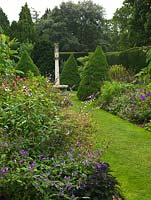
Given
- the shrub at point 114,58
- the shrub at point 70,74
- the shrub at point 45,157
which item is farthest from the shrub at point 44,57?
the shrub at point 45,157

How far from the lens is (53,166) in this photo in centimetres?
328

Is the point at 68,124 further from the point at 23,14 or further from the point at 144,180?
the point at 23,14

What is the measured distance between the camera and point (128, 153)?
6.17 metres

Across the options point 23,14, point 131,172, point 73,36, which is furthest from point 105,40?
point 131,172

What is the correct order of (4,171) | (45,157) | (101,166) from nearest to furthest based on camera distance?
(4,171)
(45,157)
(101,166)

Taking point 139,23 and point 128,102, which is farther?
point 139,23

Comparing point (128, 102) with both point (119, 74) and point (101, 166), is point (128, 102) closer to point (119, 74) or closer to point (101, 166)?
point (101, 166)

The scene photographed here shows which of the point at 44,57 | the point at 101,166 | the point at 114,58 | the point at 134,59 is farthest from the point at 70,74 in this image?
the point at 101,166

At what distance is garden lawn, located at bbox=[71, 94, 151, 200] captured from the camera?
446 cm

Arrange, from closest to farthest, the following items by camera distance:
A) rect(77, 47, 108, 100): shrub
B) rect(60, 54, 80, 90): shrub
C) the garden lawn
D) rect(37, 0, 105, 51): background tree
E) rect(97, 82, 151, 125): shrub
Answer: the garden lawn, rect(97, 82, 151, 125): shrub, rect(77, 47, 108, 100): shrub, rect(60, 54, 80, 90): shrub, rect(37, 0, 105, 51): background tree

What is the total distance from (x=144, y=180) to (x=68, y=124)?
4.92 ft

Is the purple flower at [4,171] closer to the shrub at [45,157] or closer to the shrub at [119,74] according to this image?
the shrub at [45,157]

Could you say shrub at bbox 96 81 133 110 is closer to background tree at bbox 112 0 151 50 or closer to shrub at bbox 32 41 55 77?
shrub at bbox 32 41 55 77

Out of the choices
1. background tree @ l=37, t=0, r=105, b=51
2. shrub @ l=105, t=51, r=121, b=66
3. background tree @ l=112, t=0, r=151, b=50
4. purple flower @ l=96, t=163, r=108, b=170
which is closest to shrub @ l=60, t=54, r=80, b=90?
shrub @ l=105, t=51, r=121, b=66
